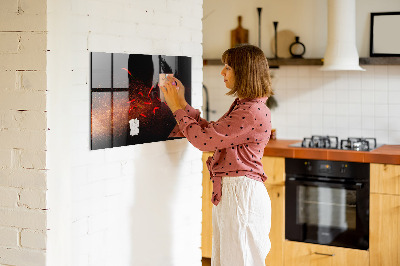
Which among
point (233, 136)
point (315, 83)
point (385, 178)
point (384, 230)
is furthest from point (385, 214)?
point (233, 136)

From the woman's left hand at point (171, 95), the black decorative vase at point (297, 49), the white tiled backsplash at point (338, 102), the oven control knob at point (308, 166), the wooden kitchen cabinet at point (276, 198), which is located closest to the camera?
the woman's left hand at point (171, 95)

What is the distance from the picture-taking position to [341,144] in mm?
4340

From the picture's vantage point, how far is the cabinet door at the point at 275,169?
435 centimetres

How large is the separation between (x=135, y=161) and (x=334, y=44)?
7.62 feet

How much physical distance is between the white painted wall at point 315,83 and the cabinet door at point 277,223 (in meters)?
0.76

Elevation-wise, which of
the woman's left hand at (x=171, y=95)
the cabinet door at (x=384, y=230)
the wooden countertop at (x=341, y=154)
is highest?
the woman's left hand at (x=171, y=95)

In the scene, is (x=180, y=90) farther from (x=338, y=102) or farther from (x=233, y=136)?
(x=338, y=102)

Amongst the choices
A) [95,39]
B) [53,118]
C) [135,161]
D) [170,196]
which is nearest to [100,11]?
[95,39]

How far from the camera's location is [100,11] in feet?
8.23

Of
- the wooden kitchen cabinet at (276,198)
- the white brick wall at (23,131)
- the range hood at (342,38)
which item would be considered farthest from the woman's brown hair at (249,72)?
the range hood at (342,38)

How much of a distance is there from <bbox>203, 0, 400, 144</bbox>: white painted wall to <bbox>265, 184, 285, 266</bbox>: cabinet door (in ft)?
2.49

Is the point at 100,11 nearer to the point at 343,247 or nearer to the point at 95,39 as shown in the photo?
the point at 95,39

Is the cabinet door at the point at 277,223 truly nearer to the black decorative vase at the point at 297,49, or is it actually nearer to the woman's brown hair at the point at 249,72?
the black decorative vase at the point at 297,49

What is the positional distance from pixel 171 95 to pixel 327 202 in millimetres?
1884
